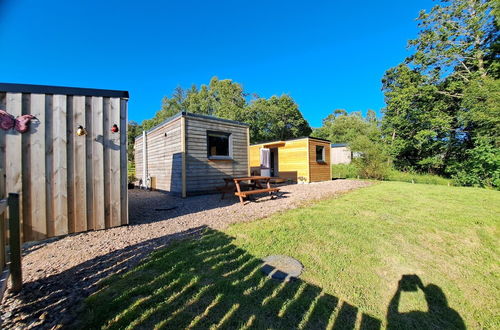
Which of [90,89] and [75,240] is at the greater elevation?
[90,89]

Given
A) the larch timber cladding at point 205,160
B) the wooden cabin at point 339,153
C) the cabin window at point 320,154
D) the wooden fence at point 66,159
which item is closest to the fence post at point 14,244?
the wooden fence at point 66,159

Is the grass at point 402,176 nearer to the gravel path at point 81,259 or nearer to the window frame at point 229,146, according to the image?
the window frame at point 229,146

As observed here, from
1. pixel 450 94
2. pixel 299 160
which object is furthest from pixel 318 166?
pixel 450 94

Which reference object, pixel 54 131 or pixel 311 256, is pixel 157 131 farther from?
pixel 311 256

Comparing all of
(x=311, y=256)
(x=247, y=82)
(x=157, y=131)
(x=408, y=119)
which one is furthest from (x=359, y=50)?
(x=311, y=256)

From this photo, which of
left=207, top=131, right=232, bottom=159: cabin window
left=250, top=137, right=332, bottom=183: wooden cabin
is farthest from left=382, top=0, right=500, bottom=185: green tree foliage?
left=207, top=131, right=232, bottom=159: cabin window

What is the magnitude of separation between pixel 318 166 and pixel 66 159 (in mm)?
11775

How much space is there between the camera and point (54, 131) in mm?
3100

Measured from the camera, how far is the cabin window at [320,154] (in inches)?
492

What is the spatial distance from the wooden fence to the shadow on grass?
6.34 feet

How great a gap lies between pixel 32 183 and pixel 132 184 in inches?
332

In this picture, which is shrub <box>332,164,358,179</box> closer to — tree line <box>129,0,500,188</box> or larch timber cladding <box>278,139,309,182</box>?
tree line <box>129,0,500,188</box>

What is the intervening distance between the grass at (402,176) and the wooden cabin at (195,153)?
10586 mm

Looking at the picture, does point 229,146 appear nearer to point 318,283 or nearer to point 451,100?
point 318,283
